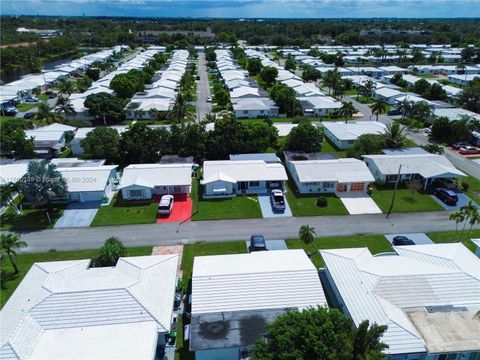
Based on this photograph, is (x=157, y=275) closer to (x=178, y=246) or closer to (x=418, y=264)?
(x=178, y=246)

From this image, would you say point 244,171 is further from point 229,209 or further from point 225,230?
point 225,230

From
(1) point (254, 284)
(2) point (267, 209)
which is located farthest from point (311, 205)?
(1) point (254, 284)

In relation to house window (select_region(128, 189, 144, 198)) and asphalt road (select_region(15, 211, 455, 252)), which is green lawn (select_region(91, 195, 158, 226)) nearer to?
asphalt road (select_region(15, 211, 455, 252))

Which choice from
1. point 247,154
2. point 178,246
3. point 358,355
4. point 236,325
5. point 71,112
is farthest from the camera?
point 71,112

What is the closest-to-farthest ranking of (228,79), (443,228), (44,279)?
(44,279), (443,228), (228,79)

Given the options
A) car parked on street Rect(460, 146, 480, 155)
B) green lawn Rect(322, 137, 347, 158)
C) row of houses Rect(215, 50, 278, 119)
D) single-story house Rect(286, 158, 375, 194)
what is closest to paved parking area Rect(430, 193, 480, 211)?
single-story house Rect(286, 158, 375, 194)

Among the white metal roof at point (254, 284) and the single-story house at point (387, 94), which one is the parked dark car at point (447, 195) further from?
the single-story house at point (387, 94)

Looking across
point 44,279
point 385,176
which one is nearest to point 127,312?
point 44,279
